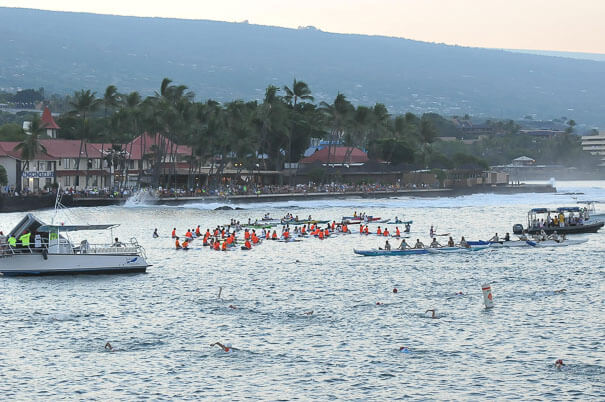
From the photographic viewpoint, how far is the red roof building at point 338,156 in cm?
18620

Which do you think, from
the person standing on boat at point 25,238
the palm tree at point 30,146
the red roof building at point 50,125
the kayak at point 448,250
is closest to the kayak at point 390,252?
the kayak at point 448,250

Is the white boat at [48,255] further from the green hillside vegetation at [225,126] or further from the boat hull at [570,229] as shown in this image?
the green hillside vegetation at [225,126]

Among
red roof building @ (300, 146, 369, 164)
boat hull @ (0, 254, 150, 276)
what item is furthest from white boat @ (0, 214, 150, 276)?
red roof building @ (300, 146, 369, 164)

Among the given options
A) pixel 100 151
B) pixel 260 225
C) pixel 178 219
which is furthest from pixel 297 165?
pixel 260 225

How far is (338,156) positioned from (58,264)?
439 ft

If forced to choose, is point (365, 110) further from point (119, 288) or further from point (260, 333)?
point (260, 333)

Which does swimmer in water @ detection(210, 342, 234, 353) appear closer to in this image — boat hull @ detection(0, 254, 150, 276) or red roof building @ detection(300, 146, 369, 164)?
boat hull @ detection(0, 254, 150, 276)

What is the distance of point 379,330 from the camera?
43094 millimetres

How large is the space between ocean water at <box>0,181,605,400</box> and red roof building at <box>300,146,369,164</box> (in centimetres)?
11295

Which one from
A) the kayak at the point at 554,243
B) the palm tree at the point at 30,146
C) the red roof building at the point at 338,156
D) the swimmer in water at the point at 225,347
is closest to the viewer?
the swimmer in water at the point at 225,347

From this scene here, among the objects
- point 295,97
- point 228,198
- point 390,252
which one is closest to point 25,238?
point 390,252

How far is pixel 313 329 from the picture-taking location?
43562 mm

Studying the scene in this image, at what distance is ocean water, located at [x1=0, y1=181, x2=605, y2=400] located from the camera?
34500mm

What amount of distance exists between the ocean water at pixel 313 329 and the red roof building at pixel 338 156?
11295 cm
